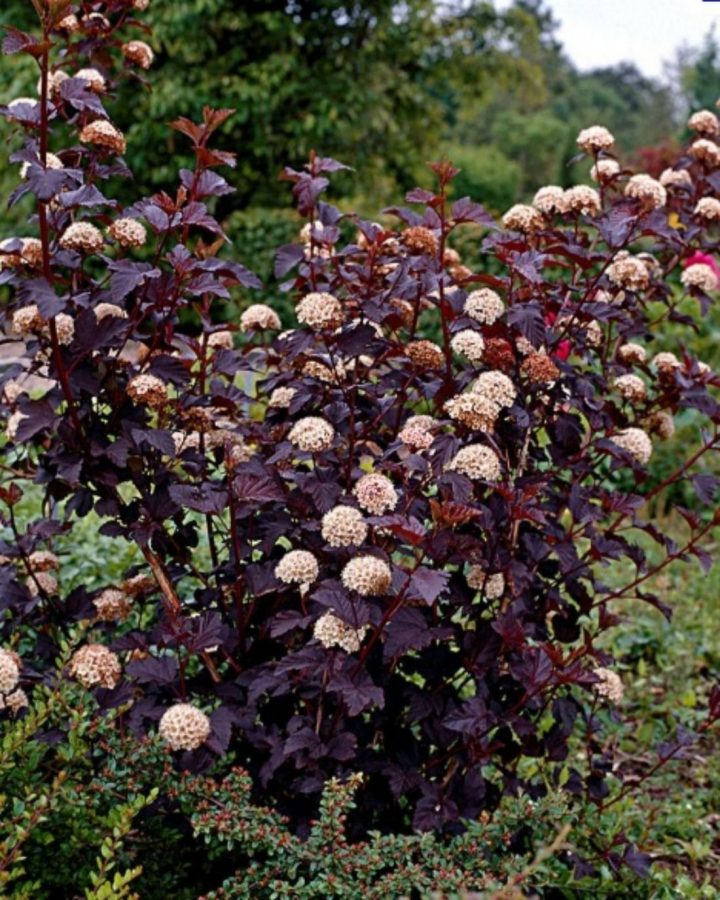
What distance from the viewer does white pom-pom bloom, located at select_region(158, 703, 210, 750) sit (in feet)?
5.32

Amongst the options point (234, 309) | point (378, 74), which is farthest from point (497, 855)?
point (378, 74)

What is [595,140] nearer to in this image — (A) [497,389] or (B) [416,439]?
(A) [497,389]

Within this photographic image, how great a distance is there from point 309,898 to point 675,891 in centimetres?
89

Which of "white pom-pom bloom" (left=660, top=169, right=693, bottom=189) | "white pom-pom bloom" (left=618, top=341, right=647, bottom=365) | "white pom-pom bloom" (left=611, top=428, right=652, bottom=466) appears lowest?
"white pom-pom bloom" (left=611, top=428, right=652, bottom=466)

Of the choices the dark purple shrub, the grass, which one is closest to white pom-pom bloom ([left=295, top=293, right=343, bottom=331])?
the dark purple shrub

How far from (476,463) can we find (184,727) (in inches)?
23.8

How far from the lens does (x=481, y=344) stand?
1701mm

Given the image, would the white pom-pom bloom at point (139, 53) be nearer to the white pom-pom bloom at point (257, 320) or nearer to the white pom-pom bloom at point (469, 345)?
the white pom-pom bloom at point (257, 320)

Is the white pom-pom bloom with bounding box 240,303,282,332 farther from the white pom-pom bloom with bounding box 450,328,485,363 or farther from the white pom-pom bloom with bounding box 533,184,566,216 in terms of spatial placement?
the white pom-pom bloom with bounding box 533,184,566,216

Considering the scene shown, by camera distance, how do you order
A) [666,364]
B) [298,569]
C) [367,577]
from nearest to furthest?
[367,577] → [298,569] → [666,364]

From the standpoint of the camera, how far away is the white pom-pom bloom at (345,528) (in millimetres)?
1588

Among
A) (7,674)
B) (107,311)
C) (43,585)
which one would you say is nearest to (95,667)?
(7,674)

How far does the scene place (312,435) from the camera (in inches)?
65.2

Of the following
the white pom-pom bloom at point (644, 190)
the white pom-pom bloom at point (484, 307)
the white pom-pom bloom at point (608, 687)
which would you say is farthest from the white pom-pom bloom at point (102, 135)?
the white pom-pom bloom at point (608, 687)
